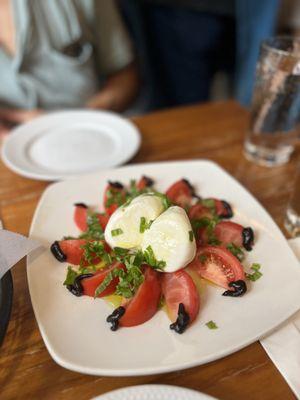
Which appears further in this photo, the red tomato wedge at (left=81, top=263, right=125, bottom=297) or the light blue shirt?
the light blue shirt

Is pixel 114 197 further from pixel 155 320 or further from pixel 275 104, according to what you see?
pixel 275 104

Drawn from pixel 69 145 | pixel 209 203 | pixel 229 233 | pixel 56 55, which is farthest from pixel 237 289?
pixel 56 55

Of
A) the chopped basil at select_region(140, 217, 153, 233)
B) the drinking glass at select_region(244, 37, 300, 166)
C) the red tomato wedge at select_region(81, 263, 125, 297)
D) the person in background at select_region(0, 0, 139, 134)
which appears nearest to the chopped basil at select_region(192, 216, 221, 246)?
Answer: the chopped basil at select_region(140, 217, 153, 233)

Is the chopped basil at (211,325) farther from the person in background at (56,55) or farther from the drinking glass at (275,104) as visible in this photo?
the person in background at (56,55)

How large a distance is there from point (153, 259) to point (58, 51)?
1.30 m

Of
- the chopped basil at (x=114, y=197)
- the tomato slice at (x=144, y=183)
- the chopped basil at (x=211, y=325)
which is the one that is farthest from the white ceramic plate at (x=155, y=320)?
the tomato slice at (x=144, y=183)

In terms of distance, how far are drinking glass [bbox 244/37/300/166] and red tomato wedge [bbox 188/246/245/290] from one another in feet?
1.75

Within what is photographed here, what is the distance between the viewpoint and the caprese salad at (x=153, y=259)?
671 mm

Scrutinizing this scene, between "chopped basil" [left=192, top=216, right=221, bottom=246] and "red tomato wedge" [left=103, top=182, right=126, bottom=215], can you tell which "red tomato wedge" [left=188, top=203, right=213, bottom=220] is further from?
"red tomato wedge" [left=103, top=182, right=126, bottom=215]

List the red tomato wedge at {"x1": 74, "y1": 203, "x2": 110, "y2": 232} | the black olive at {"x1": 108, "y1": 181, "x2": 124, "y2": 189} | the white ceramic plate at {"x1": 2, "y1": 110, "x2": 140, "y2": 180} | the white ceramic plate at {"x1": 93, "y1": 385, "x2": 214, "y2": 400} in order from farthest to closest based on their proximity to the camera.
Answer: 1. the white ceramic plate at {"x1": 2, "y1": 110, "x2": 140, "y2": 180}
2. the black olive at {"x1": 108, "y1": 181, "x2": 124, "y2": 189}
3. the red tomato wedge at {"x1": 74, "y1": 203, "x2": 110, "y2": 232}
4. the white ceramic plate at {"x1": 93, "y1": 385, "x2": 214, "y2": 400}

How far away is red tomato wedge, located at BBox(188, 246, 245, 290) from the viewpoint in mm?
729

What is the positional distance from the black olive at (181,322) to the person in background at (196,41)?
1682 millimetres

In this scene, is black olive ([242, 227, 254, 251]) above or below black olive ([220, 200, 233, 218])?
above

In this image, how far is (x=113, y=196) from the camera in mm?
936
